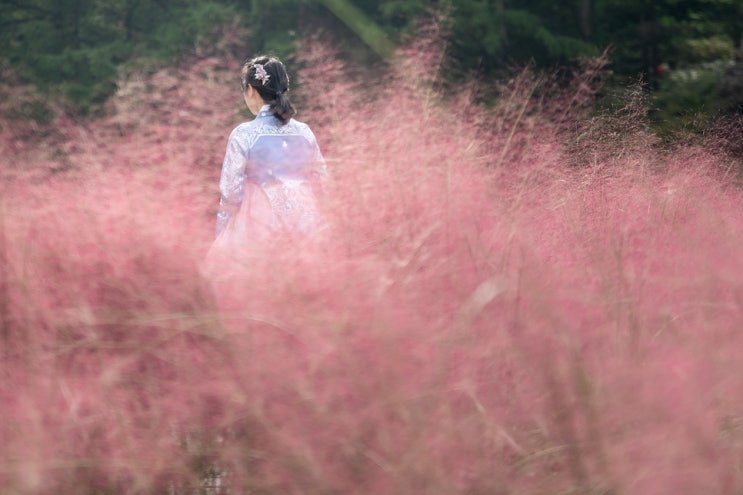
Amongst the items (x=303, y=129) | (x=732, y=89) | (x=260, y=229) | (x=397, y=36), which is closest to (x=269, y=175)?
(x=303, y=129)

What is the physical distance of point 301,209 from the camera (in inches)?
149

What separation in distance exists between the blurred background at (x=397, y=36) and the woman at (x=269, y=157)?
479 cm

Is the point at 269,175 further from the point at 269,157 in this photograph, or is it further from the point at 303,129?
the point at 303,129

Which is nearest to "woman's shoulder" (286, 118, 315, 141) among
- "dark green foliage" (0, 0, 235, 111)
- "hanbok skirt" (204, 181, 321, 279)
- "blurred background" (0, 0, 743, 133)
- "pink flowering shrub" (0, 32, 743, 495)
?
"hanbok skirt" (204, 181, 321, 279)

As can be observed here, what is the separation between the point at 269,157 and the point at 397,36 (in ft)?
35.9

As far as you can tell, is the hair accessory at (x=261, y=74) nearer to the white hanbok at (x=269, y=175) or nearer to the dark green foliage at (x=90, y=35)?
the white hanbok at (x=269, y=175)

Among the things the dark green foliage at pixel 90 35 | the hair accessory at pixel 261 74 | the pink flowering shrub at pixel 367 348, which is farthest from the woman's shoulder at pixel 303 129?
the dark green foliage at pixel 90 35

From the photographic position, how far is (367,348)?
83.0 inches

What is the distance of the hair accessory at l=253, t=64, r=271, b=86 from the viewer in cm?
451

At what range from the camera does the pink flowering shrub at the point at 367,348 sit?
1.99 m

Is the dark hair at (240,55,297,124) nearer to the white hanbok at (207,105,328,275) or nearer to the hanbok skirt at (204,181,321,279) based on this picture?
the white hanbok at (207,105,328,275)

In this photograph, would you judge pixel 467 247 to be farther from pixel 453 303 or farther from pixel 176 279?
pixel 176 279

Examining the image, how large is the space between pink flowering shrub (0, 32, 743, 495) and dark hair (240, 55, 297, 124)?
1578 millimetres

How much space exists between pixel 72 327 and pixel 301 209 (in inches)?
61.0
